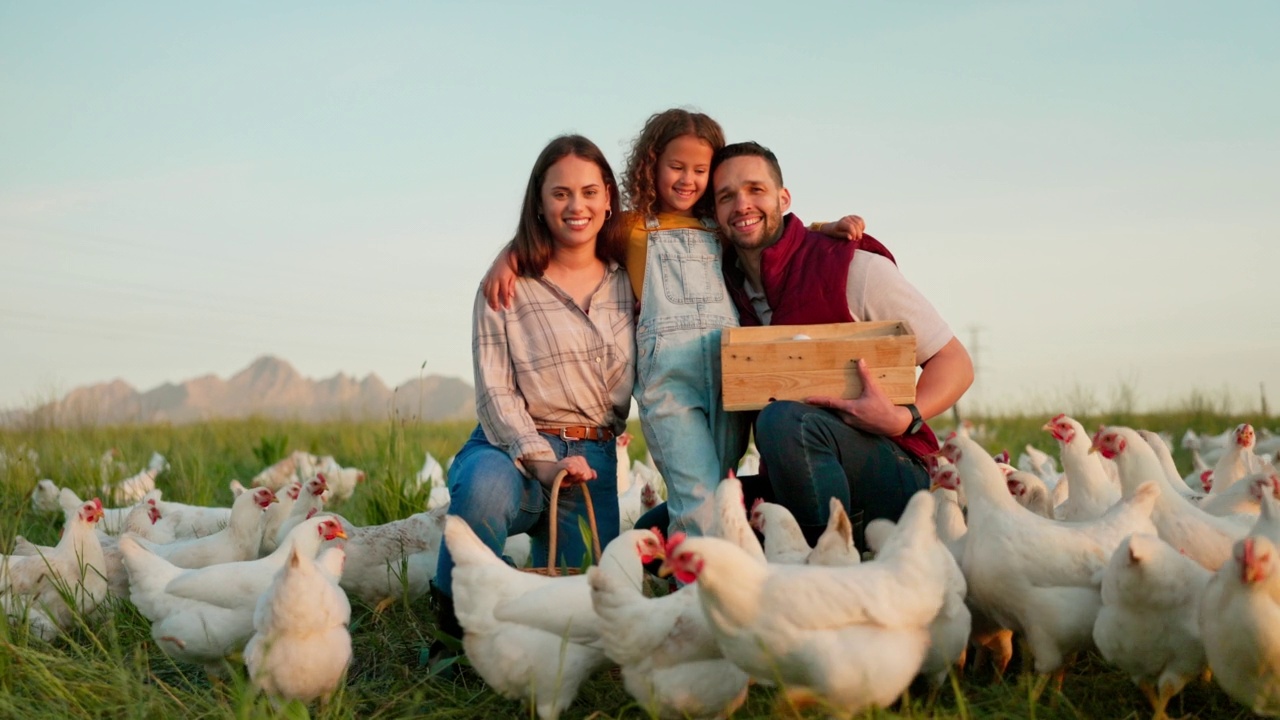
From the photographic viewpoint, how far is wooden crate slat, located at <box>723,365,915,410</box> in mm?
4359

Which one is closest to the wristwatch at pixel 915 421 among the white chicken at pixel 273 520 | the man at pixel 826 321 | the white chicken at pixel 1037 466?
the man at pixel 826 321

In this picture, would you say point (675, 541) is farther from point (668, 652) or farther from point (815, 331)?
point (815, 331)

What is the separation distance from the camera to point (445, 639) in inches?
164

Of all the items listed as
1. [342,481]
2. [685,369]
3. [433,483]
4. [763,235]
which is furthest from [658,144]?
[342,481]

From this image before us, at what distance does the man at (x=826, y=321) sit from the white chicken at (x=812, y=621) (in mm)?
1190

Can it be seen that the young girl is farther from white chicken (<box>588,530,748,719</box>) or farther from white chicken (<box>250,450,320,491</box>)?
white chicken (<box>250,450,320,491</box>)

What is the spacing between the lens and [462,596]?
367 cm

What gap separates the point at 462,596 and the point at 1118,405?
15.3m

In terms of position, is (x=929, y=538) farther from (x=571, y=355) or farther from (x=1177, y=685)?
(x=571, y=355)

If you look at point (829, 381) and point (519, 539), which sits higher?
point (829, 381)

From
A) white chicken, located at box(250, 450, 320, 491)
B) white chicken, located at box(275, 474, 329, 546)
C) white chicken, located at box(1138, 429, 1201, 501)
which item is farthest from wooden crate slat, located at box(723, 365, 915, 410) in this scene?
white chicken, located at box(250, 450, 320, 491)

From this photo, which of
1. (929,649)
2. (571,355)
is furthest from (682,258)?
(929,649)

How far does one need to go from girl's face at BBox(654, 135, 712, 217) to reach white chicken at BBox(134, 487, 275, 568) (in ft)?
9.17

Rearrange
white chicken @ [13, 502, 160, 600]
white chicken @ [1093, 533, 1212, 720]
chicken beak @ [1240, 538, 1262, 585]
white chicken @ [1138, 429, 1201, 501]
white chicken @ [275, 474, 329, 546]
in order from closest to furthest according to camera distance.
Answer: chicken beak @ [1240, 538, 1262, 585], white chicken @ [1093, 533, 1212, 720], white chicken @ [1138, 429, 1201, 501], white chicken @ [13, 502, 160, 600], white chicken @ [275, 474, 329, 546]
